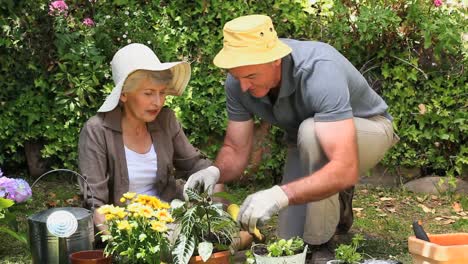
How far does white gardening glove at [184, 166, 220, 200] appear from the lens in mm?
3832

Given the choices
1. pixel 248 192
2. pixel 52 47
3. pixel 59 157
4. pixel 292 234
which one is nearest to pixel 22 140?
pixel 59 157

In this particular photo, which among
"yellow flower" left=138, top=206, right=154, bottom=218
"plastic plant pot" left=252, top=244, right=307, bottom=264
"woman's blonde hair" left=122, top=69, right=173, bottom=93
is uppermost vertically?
"woman's blonde hair" left=122, top=69, right=173, bottom=93

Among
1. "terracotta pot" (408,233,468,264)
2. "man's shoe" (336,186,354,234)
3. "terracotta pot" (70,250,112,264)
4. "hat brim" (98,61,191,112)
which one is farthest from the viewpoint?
"man's shoe" (336,186,354,234)

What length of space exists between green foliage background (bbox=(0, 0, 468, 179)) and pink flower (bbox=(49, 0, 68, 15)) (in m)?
0.04

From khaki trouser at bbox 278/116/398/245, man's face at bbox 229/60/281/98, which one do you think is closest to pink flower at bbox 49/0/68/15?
khaki trouser at bbox 278/116/398/245

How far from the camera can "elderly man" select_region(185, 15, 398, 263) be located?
3.57 metres

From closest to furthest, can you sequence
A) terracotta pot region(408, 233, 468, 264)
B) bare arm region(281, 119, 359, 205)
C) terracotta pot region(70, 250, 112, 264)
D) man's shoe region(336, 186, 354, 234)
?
1. terracotta pot region(408, 233, 468, 264)
2. terracotta pot region(70, 250, 112, 264)
3. bare arm region(281, 119, 359, 205)
4. man's shoe region(336, 186, 354, 234)

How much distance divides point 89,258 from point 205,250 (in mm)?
467

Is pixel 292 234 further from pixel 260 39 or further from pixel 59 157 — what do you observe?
pixel 59 157

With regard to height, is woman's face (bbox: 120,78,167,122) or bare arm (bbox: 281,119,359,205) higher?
woman's face (bbox: 120,78,167,122)

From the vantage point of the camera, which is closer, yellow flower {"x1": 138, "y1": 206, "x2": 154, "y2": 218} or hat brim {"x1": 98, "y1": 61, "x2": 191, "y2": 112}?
yellow flower {"x1": 138, "y1": 206, "x2": 154, "y2": 218}

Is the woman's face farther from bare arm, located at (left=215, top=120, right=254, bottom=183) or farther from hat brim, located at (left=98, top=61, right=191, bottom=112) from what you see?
bare arm, located at (left=215, top=120, right=254, bottom=183)

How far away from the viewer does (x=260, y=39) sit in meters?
3.63

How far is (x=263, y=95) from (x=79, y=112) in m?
2.09
